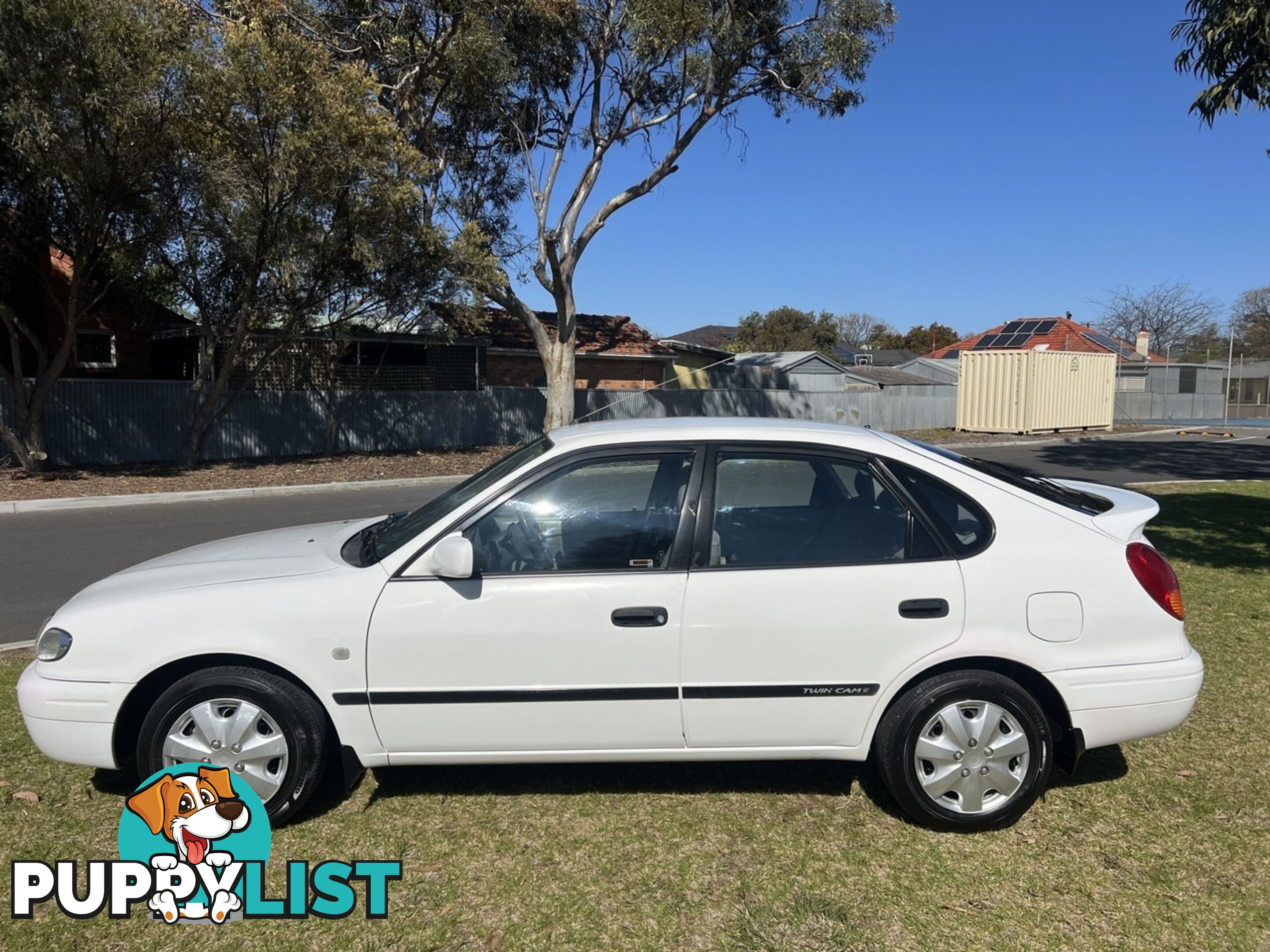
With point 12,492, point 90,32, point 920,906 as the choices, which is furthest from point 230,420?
point 920,906

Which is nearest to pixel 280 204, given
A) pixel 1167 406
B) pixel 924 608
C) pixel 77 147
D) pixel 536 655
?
pixel 77 147

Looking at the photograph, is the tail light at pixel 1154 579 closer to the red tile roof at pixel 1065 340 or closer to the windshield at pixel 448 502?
the windshield at pixel 448 502

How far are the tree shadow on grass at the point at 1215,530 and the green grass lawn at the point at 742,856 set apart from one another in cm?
441

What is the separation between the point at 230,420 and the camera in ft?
65.2

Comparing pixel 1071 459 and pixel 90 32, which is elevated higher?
pixel 90 32

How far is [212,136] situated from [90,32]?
2091 millimetres

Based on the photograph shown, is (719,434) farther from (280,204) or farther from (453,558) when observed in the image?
(280,204)

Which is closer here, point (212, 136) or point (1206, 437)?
point (212, 136)

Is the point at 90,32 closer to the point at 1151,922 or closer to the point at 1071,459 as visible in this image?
the point at 1151,922

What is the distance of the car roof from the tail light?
105 cm

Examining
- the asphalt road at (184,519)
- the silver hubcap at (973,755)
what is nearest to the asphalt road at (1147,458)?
the asphalt road at (184,519)

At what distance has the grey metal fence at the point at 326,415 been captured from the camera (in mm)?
18062

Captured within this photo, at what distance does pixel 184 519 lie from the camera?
40.6 feet

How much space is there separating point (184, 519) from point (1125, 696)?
11838mm
